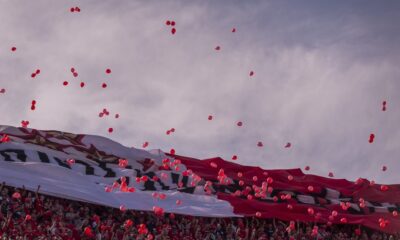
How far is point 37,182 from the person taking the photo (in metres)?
10.4

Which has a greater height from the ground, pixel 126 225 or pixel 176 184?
pixel 176 184

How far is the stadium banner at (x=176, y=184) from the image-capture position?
35.6ft

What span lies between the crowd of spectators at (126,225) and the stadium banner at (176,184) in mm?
169

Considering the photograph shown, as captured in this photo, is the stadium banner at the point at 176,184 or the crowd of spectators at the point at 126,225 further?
the stadium banner at the point at 176,184

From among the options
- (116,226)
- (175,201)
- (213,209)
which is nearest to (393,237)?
(213,209)

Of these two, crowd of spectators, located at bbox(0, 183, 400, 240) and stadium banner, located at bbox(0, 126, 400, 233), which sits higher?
stadium banner, located at bbox(0, 126, 400, 233)

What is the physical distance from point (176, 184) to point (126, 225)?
342 centimetres

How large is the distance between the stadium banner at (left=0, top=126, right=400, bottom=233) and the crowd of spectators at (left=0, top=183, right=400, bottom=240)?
0.17m

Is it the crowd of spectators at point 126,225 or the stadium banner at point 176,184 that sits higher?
the stadium banner at point 176,184

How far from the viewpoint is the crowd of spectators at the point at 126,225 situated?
893 cm

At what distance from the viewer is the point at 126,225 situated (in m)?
9.45

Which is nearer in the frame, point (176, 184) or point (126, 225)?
point (126, 225)

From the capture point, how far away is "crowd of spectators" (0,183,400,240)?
8930 mm

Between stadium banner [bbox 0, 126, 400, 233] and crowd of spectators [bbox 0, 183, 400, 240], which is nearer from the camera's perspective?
crowd of spectators [bbox 0, 183, 400, 240]
